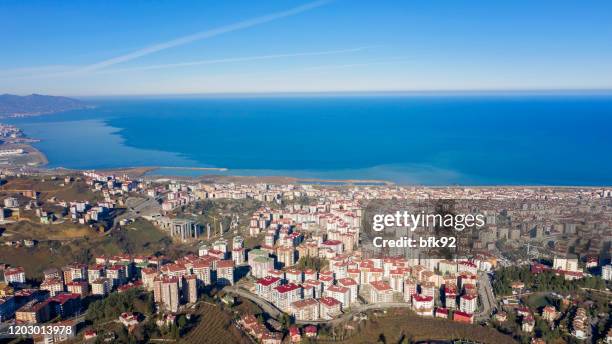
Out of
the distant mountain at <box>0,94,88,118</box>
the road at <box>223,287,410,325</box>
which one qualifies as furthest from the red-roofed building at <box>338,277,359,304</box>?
the distant mountain at <box>0,94,88,118</box>

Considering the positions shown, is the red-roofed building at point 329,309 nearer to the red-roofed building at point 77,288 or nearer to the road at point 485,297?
the road at point 485,297

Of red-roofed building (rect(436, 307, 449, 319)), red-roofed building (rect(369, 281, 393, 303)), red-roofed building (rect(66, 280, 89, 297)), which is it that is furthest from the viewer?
red-roofed building (rect(66, 280, 89, 297))

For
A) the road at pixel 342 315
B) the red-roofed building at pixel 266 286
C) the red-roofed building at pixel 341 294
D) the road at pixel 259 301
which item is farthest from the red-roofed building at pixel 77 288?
the red-roofed building at pixel 341 294

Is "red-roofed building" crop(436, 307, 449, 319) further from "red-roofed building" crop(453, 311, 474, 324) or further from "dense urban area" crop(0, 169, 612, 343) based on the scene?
"red-roofed building" crop(453, 311, 474, 324)

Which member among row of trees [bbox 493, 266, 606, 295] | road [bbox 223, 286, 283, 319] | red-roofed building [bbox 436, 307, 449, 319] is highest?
row of trees [bbox 493, 266, 606, 295]

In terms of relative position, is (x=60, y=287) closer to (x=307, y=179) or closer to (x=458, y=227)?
(x=458, y=227)

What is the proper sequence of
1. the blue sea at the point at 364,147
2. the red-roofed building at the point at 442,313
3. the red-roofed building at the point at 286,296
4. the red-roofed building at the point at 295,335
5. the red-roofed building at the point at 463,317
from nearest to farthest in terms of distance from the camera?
the red-roofed building at the point at 295,335, the red-roofed building at the point at 463,317, the red-roofed building at the point at 442,313, the red-roofed building at the point at 286,296, the blue sea at the point at 364,147

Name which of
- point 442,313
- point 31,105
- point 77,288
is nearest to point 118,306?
point 77,288
